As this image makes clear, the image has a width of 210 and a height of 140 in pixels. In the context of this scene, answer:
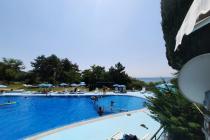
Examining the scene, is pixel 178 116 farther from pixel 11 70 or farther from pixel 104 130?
pixel 11 70

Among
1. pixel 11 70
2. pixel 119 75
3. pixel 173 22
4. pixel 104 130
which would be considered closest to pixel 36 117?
pixel 104 130

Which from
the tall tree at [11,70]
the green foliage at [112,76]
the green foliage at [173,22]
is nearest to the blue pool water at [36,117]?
the green foliage at [173,22]

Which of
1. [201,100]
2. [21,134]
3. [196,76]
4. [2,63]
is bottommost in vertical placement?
[21,134]

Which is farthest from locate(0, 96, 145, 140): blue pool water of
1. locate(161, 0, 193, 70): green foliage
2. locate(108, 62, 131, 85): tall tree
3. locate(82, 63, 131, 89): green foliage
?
locate(108, 62, 131, 85): tall tree

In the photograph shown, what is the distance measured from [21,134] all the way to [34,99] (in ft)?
52.5

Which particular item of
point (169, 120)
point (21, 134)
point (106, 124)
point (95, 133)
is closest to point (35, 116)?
point (21, 134)

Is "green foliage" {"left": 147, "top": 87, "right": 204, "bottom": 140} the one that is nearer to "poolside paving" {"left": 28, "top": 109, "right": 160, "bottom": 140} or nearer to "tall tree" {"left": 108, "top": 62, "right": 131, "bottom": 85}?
"poolside paving" {"left": 28, "top": 109, "right": 160, "bottom": 140}

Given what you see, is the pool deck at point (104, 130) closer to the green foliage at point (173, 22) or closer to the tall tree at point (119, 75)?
the green foliage at point (173, 22)

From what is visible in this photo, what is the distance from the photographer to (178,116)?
573cm

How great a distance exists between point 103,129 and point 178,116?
24.8 ft

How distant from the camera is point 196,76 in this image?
Result: 2.57m

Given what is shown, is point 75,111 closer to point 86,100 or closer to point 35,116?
point 35,116

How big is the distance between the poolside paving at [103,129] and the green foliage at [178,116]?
4.18 meters

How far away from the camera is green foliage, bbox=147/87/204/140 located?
517 cm
